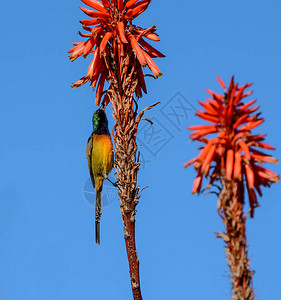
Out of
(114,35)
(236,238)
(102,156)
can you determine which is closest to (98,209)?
(102,156)

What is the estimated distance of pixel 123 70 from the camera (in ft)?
38.0

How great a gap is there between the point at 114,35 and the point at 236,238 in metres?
5.26

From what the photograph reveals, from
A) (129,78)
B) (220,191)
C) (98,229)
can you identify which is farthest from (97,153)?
(220,191)

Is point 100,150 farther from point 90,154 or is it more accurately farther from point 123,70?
point 123,70

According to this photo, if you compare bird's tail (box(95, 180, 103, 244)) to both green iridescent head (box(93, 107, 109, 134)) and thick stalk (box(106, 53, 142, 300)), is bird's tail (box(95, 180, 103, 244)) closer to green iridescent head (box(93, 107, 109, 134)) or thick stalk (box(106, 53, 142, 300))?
green iridescent head (box(93, 107, 109, 134))

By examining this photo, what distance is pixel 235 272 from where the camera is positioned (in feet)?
25.6

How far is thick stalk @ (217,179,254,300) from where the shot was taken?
25.4 feet

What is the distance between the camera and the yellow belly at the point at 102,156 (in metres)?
15.2

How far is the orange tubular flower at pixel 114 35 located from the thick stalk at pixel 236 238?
13.8 ft

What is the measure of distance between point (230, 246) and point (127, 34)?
5294 millimetres

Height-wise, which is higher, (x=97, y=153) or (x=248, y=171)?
(x=97, y=153)

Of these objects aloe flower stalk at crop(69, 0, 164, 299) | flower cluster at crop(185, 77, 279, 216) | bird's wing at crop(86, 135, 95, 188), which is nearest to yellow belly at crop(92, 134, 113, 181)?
bird's wing at crop(86, 135, 95, 188)

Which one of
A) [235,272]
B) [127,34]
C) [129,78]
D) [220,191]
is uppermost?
[127,34]

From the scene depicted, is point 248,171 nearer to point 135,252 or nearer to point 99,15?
point 135,252
